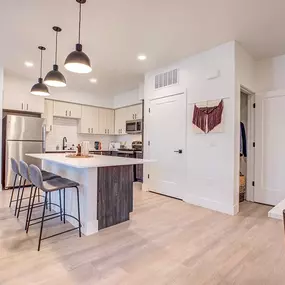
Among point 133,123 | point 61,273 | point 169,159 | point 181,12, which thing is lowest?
point 61,273

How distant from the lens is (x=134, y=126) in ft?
20.8

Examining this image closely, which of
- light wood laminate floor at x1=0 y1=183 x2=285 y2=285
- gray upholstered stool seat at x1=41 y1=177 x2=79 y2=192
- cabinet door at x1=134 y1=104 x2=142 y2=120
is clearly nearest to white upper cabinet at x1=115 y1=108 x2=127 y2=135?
cabinet door at x1=134 y1=104 x2=142 y2=120

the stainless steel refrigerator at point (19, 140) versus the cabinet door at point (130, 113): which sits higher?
the cabinet door at point (130, 113)

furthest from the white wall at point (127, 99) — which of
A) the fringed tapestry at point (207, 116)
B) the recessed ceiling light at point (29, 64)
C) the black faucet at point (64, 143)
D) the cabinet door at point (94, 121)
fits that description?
the recessed ceiling light at point (29, 64)

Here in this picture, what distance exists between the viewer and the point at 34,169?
2.30 meters

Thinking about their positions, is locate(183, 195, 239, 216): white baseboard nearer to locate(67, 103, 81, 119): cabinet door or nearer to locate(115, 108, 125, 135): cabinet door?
locate(115, 108, 125, 135): cabinet door

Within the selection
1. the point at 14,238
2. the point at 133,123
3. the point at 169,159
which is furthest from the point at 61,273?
the point at 133,123

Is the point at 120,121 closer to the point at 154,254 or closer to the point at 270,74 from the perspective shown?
the point at 270,74

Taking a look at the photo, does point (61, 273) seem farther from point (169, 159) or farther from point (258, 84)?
point (258, 84)

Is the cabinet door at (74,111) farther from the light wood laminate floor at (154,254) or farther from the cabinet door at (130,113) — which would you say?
the light wood laminate floor at (154,254)

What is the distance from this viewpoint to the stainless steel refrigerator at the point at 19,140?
189 inches

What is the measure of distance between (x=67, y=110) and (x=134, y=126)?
2.04 meters

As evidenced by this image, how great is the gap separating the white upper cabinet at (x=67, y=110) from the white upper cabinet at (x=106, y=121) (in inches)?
30.0

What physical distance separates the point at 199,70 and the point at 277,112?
63.0 inches
